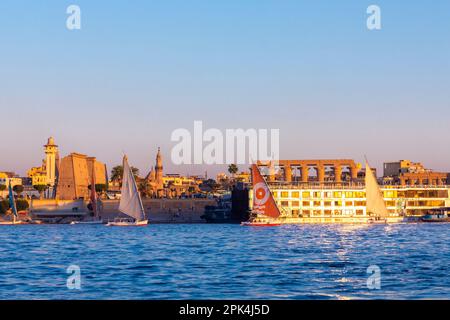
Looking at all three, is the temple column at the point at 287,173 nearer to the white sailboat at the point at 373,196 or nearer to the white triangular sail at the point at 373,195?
the white sailboat at the point at 373,196

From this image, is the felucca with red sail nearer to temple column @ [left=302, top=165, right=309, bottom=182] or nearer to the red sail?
the red sail

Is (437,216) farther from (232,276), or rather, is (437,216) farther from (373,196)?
(232,276)

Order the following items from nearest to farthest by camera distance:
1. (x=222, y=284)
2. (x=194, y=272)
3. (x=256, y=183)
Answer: (x=222, y=284) → (x=194, y=272) → (x=256, y=183)

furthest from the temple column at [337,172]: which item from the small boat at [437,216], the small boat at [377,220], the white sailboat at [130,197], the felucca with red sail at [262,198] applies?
the white sailboat at [130,197]

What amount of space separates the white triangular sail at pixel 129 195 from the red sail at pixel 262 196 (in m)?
18.6

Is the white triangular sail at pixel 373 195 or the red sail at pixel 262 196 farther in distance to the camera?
the white triangular sail at pixel 373 195

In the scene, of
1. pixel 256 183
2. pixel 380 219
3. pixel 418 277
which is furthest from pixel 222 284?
pixel 380 219

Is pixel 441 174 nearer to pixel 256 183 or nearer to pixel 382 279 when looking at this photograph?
pixel 256 183

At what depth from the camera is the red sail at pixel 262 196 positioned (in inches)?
4688

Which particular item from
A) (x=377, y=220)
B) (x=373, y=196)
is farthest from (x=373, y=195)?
(x=377, y=220)

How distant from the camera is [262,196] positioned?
392ft

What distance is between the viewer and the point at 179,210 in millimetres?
190375

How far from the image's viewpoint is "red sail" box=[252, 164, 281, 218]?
11906cm

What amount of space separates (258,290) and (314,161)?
168m
